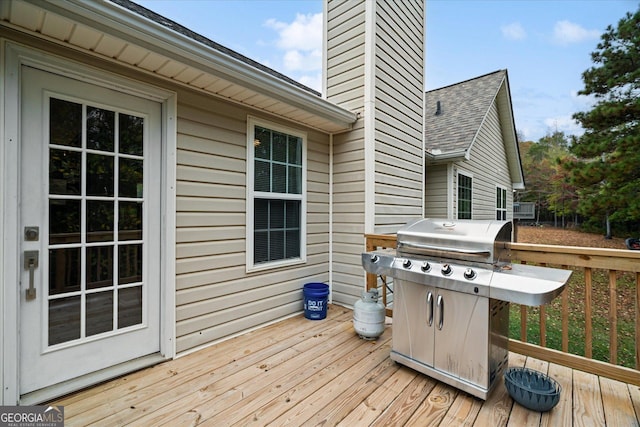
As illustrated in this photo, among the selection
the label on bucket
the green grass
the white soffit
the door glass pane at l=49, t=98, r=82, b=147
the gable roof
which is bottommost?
the green grass

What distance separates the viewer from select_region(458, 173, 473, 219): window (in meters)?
6.68

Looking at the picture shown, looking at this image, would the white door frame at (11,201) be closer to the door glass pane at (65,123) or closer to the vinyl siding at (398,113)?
the door glass pane at (65,123)

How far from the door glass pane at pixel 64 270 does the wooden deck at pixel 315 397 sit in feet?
2.34

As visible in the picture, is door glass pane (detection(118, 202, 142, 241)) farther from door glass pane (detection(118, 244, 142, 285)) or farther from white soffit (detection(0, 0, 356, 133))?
white soffit (detection(0, 0, 356, 133))

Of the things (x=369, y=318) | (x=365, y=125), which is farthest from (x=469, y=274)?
(x=365, y=125)

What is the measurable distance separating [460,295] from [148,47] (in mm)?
2736

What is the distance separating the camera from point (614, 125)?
7.79 m

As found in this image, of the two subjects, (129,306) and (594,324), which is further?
(594,324)

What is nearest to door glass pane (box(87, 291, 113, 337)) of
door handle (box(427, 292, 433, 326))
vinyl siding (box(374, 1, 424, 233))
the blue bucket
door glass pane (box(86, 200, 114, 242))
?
door glass pane (box(86, 200, 114, 242))

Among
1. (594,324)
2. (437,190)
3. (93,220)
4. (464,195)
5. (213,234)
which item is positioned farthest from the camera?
(464,195)

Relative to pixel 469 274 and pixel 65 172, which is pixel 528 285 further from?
pixel 65 172

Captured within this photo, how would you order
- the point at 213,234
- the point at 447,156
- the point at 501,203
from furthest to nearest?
1. the point at 501,203
2. the point at 447,156
3. the point at 213,234

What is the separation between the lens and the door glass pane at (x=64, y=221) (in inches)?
75.5

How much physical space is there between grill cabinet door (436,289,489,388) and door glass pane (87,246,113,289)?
2451 mm
